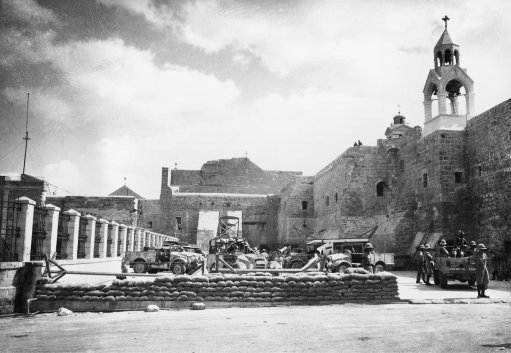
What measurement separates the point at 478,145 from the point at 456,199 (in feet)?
8.50

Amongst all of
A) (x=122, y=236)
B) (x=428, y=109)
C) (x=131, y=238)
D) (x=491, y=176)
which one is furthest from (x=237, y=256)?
(x=428, y=109)

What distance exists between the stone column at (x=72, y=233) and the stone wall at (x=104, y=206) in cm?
2347

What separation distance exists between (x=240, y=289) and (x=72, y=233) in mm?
5653

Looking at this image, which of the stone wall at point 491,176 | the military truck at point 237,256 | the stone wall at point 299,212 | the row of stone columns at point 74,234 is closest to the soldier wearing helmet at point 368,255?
the military truck at point 237,256

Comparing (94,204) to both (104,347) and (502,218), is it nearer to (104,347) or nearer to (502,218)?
(502,218)

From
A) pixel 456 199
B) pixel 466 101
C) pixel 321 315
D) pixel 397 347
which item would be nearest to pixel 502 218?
pixel 456 199

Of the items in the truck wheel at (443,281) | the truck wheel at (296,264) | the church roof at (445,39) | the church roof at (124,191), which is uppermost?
the church roof at (445,39)

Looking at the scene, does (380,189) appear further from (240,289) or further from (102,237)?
(240,289)

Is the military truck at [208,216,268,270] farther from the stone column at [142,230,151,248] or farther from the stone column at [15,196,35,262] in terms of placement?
the stone column at [142,230,151,248]

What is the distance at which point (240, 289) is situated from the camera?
8.77 meters

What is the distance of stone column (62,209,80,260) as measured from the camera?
37.8 ft

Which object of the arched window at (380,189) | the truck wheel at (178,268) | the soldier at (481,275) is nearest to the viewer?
the soldier at (481,275)

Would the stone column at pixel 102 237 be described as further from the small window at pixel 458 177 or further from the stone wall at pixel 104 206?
the stone wall at pixel 104 206

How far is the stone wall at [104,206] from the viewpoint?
Answer: 3459 cm
